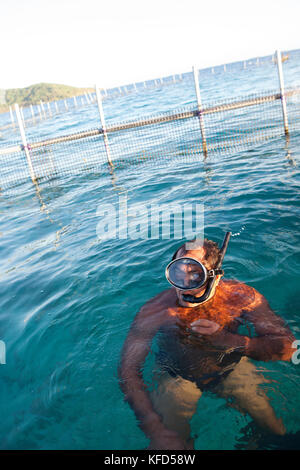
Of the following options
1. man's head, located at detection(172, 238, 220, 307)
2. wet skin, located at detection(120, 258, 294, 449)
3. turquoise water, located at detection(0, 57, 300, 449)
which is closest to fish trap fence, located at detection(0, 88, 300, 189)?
turquoise water, located at detection(0, 57, 300, 449)

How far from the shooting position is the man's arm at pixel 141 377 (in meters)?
2.40

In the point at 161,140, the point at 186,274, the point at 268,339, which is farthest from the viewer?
the point at 161,140

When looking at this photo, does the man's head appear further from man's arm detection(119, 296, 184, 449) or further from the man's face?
man's arm detection(119, 296, 184, 449)

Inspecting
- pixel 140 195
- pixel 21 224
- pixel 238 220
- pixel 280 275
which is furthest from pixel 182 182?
pixel 280 275

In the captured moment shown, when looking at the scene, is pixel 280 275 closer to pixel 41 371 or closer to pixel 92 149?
pixel 41 371

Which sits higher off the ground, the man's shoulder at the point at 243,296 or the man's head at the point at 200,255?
the man's head at the point at 200,255

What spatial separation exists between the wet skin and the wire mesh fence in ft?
27.3

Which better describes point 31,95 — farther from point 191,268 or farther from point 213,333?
point 213,333

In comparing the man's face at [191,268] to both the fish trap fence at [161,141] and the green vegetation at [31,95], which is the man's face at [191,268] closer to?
the fish trap fence at [161,141]

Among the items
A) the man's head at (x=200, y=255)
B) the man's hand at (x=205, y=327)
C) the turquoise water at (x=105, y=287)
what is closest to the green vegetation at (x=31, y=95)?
the turquoise water at (x=105, y=287)

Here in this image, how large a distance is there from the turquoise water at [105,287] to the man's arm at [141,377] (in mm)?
Answer: 143

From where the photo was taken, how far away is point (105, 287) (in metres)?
4.86

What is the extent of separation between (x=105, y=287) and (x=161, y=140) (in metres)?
10.5

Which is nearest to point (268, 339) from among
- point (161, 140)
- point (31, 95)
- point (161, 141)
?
point (161, 141)
